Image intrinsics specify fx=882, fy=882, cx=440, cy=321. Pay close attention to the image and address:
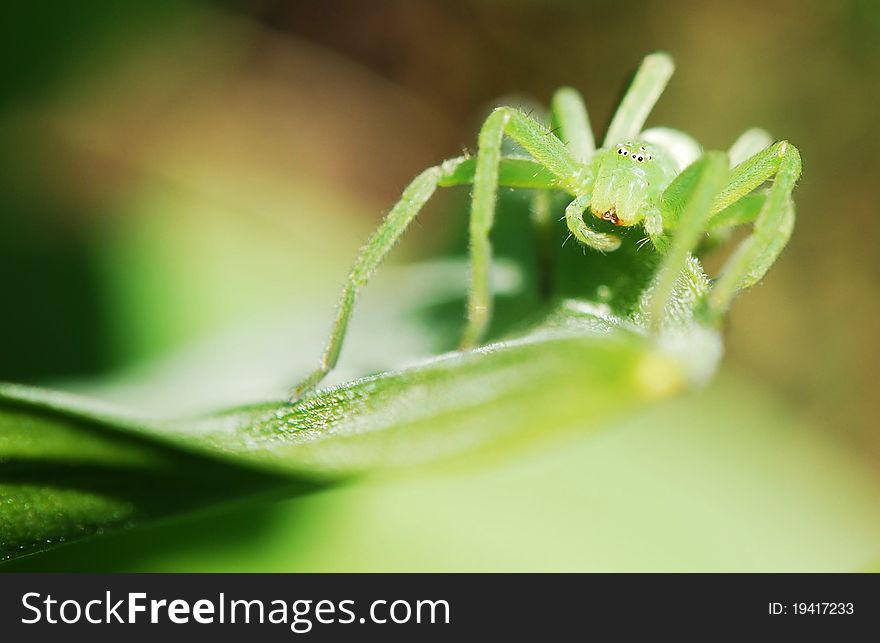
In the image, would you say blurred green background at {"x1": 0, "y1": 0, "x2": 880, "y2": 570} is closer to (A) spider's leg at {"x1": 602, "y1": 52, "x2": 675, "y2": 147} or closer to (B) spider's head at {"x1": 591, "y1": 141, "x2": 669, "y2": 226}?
(B) spider's head at {"x1": 591, "y1": 141, "x2": 669, "y2": 226}

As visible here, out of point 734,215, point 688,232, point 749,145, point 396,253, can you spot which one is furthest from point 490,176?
point 396,253

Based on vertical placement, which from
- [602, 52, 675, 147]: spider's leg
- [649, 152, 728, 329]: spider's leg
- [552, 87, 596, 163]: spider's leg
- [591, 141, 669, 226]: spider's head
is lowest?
[649, 152, 728, 329]: spider's leg

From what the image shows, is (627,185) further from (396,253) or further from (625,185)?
(396,253)

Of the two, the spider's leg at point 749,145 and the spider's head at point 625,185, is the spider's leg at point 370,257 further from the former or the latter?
the spider's leg at point 749,145

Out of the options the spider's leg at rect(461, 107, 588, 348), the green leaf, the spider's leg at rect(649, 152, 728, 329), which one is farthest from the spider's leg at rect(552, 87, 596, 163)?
the green leaf

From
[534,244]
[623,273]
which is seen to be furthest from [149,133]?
[623,273]
